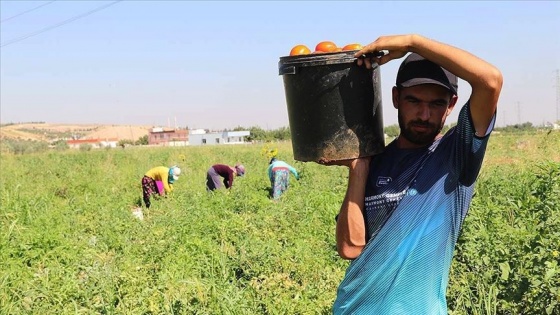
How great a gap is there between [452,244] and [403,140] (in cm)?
37

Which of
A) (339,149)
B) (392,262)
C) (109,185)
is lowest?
(109,185)

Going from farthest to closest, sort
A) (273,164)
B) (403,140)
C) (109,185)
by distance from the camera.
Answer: (109,185) < (273,164) < (403,140)

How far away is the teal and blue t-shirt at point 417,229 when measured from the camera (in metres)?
1.70

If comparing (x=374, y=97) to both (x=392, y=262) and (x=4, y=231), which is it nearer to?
(x=392, y=262)

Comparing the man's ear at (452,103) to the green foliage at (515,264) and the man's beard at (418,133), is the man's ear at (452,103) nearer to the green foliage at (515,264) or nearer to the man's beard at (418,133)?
the man's beard at (418,133)

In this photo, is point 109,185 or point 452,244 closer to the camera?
point 452,244

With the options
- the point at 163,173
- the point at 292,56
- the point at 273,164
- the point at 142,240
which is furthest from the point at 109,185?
the point at 292,56

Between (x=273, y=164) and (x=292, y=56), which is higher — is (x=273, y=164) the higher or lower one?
the lower one

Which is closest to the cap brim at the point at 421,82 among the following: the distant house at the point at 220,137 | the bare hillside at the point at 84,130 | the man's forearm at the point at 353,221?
the man's forearm at the point at 353,221

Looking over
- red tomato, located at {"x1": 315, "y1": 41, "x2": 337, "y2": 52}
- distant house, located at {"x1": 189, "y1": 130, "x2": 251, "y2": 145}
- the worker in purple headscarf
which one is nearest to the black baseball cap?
red tomato, located at {"x1": 315, "y1": 41, "x2": 337, "y2": 52}

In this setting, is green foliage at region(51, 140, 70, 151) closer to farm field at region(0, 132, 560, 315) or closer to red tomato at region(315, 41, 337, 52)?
farm field at region(0, 132, 560, 315)

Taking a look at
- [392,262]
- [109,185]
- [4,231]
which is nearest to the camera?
[392,262]

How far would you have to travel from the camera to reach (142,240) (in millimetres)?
5910

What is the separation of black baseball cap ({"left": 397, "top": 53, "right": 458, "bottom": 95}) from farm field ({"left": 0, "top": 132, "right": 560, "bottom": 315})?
159 centimetres
